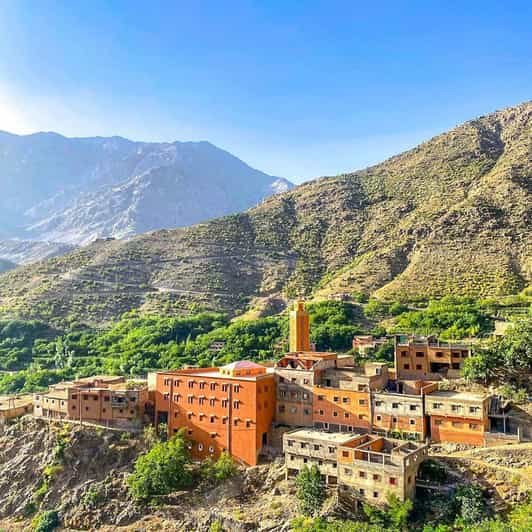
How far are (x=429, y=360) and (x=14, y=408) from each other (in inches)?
1514

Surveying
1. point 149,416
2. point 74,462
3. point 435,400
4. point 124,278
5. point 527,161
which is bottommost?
point 74,462

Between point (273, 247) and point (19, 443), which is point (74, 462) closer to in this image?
point (19, 443)

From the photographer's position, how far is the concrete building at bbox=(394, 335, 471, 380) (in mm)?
49941

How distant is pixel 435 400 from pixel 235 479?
1502 centimetres

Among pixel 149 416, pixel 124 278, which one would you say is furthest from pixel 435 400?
pixel 124 278

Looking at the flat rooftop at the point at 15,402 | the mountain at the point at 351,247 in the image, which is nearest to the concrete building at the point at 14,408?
the flat rooftop at the point at 15,402

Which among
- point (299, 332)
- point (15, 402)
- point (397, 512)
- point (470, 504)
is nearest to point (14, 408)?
point (15, 402)

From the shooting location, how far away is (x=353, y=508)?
3738 centimetres

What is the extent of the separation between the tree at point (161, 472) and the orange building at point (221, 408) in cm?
241

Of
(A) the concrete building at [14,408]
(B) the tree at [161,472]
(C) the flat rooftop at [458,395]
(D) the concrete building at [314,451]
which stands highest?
(C) the flat rooftop at [458,395]

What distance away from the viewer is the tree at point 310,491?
37.9 metres

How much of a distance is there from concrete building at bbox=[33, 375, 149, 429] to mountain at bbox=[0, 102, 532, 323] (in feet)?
135

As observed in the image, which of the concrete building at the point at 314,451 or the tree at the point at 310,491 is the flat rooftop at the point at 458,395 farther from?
the tree at the point at 310,491

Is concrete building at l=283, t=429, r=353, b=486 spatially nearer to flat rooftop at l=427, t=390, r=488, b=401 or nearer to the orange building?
the orange building
